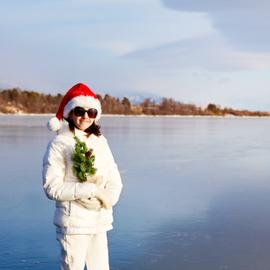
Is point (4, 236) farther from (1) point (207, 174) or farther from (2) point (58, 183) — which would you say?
(1) point (207, 174)

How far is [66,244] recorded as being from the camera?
266 cm

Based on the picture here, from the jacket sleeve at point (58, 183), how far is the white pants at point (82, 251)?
0.23 m

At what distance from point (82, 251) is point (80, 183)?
0.39m

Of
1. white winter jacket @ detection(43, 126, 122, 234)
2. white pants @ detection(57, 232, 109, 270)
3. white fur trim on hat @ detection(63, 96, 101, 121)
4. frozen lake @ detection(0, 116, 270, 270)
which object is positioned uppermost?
white fur trim on hat @ detection(63, 96, 101, 121)

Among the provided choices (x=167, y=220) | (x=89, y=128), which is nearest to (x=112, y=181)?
(x=89, y=128)

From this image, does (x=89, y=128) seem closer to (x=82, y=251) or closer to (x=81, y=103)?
(x=81, y=103)

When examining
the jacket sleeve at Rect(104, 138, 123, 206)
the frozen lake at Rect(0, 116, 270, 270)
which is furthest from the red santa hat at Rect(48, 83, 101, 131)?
the frozen lake at Rect(0, 116, 270, 270)

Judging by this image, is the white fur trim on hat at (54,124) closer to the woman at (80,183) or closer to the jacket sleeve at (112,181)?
the woman at (80,183)

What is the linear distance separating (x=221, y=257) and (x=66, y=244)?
1.70m

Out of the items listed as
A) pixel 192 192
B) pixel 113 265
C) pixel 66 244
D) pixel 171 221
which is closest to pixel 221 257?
pixel 113 265

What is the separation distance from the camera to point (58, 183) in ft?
8.52

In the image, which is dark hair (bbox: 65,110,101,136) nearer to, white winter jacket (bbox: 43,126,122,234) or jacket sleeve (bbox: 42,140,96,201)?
white winter jacket (bbox: 43,126,122,234)

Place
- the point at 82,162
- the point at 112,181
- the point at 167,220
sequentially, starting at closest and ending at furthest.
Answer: the point at 82,162 → the point at 112,181 → the point at 167,220

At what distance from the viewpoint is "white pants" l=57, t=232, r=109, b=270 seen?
8.73 ft
